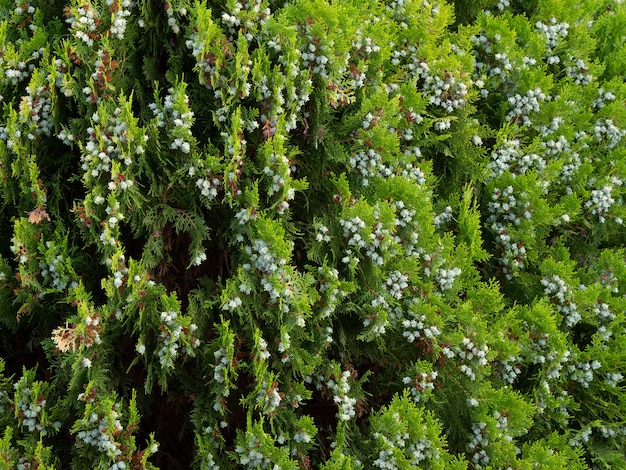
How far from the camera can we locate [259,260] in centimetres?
304

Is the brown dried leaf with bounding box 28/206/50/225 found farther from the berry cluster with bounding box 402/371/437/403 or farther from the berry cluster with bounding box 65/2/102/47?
the berry cluster with bounding box 402/371/437/403

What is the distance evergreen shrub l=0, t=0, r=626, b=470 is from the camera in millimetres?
2988

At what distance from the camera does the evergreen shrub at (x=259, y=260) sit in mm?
2988

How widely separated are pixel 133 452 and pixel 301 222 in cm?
138

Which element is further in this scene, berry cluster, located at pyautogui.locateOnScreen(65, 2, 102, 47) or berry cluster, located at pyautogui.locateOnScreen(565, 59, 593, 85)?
berry cluster, located at pyautogui.locateOnScreen(565, 59, 593, 85)

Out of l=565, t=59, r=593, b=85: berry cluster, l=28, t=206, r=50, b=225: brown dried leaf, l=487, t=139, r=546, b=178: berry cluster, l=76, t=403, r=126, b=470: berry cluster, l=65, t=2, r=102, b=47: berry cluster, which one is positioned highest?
l=565, t=59, r=593, b=85: berry cluster

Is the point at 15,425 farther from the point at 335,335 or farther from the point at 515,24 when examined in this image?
the point at 515,24

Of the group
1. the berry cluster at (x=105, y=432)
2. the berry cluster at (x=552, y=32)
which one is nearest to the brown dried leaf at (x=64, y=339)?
the berry cluster at (x=105, y=432)

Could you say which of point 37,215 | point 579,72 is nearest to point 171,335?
point 37,215

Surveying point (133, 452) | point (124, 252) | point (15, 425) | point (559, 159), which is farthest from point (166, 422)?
point (559, 159)

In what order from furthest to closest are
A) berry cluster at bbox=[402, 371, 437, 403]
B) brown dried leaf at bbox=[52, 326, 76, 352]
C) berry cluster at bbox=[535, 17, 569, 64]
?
berry cluster at bbox=[535, 17, 569, 64] → berry cluster at bbox=[402, 371, 437, 403] → brown dried leaf at bbox=[52, 326, 76, 352]

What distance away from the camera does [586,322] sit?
433 centimetres

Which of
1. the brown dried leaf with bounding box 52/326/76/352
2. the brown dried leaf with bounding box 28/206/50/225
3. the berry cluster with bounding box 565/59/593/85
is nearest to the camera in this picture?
the brown dried leaf with bounding box 52/326/76/352

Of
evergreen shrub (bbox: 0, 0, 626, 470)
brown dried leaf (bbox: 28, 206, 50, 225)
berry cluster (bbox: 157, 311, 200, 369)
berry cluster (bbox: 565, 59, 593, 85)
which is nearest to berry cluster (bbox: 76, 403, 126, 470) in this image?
evergreen shrub (bbox: 0, 0, 626, 470)
